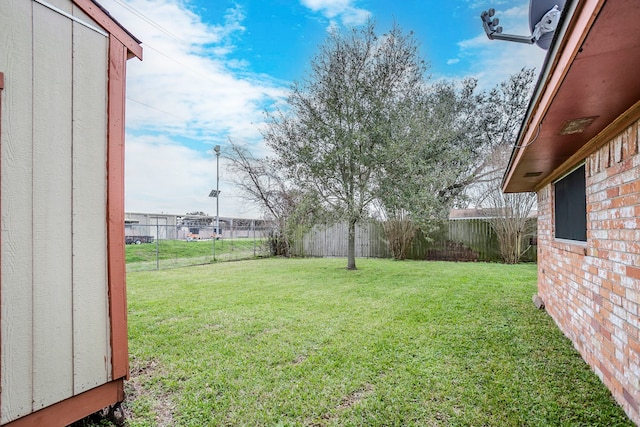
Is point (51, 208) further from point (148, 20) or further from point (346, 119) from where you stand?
point (148, 20)

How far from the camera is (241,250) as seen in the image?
13.7 metres

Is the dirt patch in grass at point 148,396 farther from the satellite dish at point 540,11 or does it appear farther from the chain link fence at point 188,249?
the chain link fence at point 188,249

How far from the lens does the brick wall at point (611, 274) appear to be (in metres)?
1.99

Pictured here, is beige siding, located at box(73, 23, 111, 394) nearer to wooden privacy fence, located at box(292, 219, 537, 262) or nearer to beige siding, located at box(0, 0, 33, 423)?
beige siding, located at box(0, 0, 33, 423)

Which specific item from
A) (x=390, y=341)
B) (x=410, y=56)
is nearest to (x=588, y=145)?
(x=390, y=341)

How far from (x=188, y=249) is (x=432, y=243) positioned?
391 inches

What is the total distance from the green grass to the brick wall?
10013 mm

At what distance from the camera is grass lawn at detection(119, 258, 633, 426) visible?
2129 mm

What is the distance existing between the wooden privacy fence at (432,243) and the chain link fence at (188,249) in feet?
5.35

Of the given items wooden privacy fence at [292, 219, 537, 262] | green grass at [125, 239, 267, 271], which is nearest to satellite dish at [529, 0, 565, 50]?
wooden privacy fence at [292, 219, 537, 262]

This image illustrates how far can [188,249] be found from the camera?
46.2ft

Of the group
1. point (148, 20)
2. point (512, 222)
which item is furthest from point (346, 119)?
point (512, 222)

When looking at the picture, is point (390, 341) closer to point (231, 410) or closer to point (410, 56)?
point (231, 410)

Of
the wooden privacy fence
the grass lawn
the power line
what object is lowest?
the grass lawn
